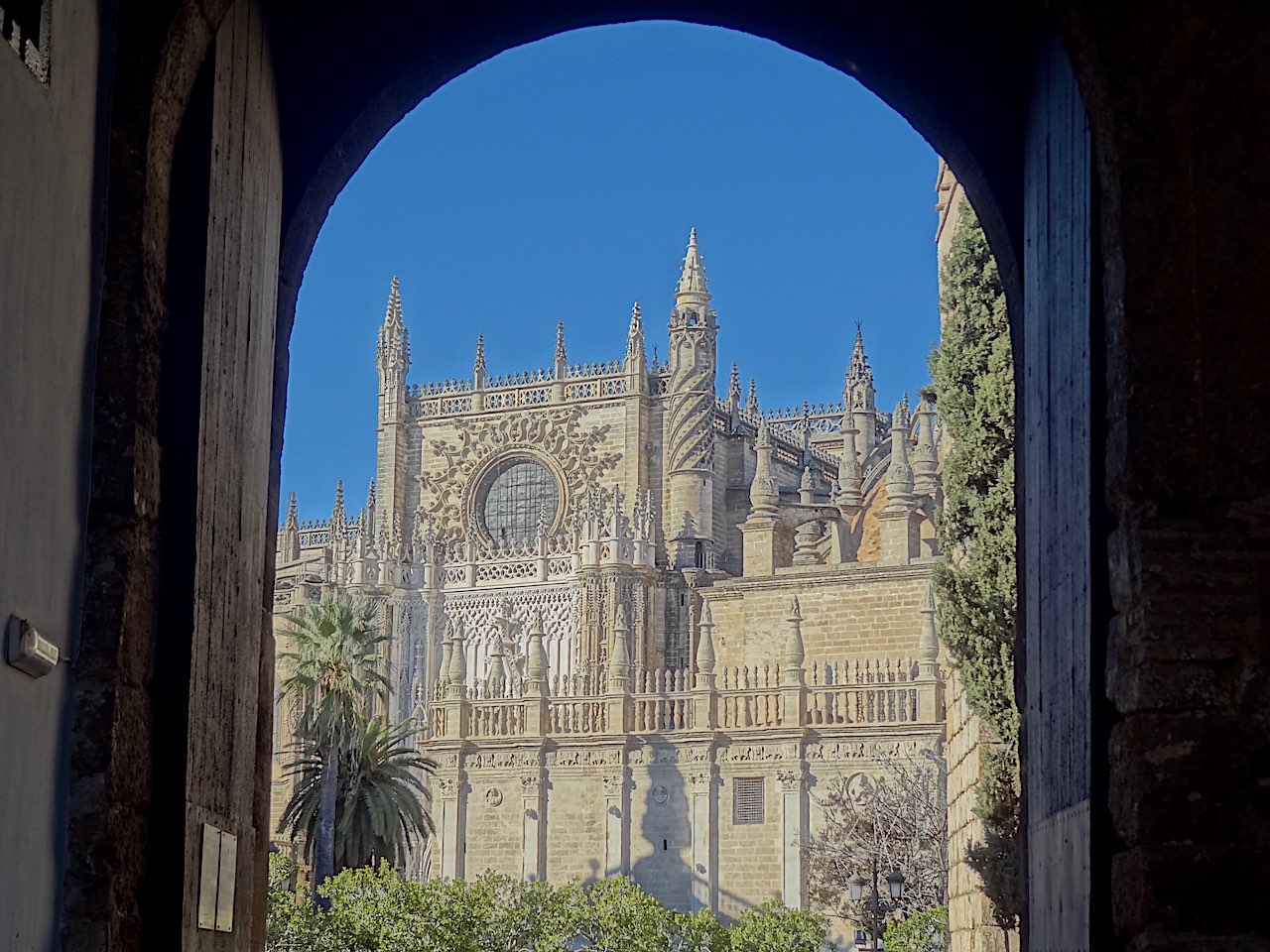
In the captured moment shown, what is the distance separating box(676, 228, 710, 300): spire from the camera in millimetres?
57938

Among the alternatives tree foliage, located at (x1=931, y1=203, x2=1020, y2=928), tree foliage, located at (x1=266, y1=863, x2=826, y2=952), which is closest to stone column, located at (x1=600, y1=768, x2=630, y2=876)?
tree foliage, located at (x1=266, y1=863, x2=826, y2=952)

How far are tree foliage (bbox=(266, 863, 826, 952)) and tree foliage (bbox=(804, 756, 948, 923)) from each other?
4540 mm

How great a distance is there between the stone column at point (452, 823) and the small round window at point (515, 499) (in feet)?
60.5

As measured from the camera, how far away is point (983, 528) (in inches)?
614

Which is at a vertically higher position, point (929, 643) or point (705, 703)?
point (929, 643)

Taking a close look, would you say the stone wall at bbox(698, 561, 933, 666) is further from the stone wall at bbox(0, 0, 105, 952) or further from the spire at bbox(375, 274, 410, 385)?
the stone wall at bbox(0, 0, 105, 952)

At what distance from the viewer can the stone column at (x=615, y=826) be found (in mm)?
41375

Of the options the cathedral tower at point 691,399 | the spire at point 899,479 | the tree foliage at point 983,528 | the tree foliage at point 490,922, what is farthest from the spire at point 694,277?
the tree foliage at point 983,528

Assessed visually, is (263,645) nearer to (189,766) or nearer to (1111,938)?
(189,766)

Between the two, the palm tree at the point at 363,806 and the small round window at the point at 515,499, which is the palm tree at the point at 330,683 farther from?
the small round window at the point at 515,499

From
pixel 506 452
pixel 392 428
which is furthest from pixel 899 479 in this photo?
pixel 392 428

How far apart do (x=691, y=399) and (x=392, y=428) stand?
1059cm

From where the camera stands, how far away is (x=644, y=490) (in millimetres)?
56406

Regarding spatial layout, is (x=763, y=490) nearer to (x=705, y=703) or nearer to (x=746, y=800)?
(x=705, y=703)
